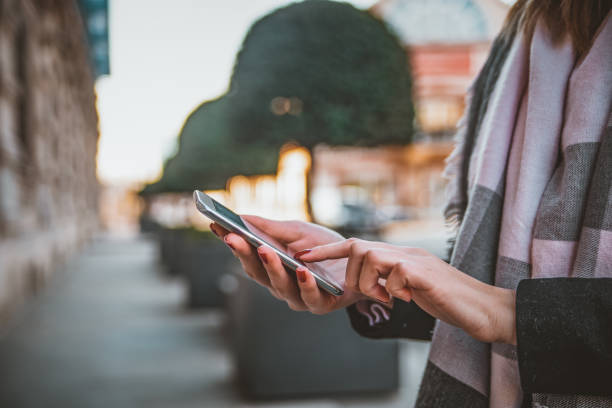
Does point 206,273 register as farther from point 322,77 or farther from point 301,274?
point 301,274

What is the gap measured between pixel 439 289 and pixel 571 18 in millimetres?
637

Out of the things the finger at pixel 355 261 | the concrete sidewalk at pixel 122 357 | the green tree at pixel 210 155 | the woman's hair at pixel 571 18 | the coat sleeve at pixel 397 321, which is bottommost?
the concrete sidewalk at pixel 122 357

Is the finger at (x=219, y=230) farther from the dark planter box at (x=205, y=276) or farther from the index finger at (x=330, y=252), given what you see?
the dark planter box at (x=205, y=276)

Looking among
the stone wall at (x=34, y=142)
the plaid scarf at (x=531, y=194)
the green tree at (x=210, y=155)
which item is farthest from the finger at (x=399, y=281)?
the green tree at (x=210, y=155)

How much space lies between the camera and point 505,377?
1.01 m

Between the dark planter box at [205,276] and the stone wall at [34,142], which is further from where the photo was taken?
the dark planter box at [205,276]

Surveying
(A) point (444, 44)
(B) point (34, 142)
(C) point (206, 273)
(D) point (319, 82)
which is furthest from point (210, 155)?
(A) point (444, 44)

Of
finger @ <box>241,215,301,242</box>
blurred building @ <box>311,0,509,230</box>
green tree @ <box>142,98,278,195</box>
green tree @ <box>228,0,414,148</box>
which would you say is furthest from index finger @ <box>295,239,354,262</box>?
blurred building @ <box>311,0,509,230</box>

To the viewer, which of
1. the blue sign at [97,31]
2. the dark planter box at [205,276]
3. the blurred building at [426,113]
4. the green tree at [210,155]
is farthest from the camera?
the blurred building at [426,113]

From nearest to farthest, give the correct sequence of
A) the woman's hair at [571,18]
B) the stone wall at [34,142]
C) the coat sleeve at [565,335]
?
the coat sleeve at [565,335] < the woman's hair at [571,18] < the stone wall at [34,142]

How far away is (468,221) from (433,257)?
0.88ft

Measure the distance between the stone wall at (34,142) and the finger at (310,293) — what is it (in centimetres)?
533

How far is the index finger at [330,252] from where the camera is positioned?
0.92 meters

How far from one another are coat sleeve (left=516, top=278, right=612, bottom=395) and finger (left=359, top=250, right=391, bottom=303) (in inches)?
9.0
